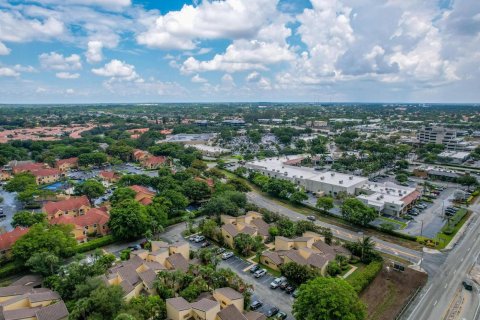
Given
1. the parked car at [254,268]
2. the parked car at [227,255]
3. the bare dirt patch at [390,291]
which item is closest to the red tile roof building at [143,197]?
the parked car at [227,255]

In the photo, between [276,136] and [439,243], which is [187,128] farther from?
[439,243]

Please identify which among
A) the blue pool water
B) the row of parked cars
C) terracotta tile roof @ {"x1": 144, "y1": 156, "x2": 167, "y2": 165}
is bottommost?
the blue pool water

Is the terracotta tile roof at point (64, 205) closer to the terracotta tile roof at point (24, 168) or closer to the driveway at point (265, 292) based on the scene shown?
the driveway at point (265, 292)

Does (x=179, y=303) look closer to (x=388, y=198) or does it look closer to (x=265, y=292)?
(x=265, y=292)

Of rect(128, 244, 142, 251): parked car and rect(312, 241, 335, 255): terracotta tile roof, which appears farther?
rect(128, 244, 142, 251): parked car

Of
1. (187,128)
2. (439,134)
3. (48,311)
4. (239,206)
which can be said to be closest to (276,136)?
(187,128)

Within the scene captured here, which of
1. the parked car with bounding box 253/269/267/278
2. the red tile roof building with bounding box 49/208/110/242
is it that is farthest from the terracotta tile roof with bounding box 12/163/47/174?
the parked car with bounding box 253/269/267/278

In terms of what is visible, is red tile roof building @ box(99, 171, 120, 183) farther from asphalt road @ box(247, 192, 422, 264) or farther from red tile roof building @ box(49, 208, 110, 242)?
asphalt road @ box(247, 192, 422, 264)
